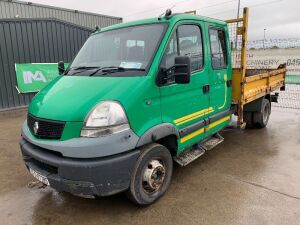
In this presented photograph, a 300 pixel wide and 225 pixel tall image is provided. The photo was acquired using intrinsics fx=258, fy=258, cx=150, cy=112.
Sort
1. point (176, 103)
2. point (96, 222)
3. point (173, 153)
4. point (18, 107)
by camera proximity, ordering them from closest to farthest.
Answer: point (96, 222)
point (176, 103)
point (173, 153)
point (18, 107)

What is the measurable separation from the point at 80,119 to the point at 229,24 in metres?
3.64

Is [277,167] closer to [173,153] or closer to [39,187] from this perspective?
[173,153]

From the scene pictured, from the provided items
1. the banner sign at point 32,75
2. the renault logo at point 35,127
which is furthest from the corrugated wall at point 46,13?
the renault logo at point 35,127

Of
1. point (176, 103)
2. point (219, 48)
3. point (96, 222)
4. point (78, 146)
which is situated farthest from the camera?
point (219, 48)

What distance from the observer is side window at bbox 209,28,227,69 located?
161 inches

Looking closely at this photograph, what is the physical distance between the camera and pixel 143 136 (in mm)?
2848

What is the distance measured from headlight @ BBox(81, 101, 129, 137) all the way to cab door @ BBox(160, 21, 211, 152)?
0.67 metres

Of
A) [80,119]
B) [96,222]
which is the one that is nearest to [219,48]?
[80,119]

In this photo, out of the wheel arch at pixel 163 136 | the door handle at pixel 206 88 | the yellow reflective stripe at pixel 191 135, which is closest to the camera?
the wheel arch at pixel 163 136

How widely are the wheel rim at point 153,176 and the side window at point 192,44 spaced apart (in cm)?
140

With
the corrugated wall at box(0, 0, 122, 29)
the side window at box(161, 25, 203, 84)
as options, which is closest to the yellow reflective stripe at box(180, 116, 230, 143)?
the side window at box(161, 25, 203, 84)

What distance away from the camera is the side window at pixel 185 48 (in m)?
3.18

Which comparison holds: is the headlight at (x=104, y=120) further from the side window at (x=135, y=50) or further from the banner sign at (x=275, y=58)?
the banner sign at (x=275, y=58)

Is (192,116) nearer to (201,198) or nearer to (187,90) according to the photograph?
(187,90)
